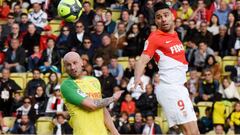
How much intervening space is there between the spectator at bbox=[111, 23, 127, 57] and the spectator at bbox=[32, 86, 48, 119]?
2428mm

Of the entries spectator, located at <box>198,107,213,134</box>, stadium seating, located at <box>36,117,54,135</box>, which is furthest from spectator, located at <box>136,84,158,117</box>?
stadium seating, located at <box>36,117,54,135</box>

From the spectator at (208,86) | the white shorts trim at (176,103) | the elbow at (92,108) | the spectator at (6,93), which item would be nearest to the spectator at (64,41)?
the spectator at (6,93)

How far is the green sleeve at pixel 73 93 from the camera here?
9.93 m

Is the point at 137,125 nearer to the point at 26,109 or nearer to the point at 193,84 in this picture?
the point at 193,84

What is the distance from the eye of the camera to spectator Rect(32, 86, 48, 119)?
20323 millimetres

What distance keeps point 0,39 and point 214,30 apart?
18.5ft

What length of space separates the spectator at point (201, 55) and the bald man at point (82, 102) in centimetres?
1134

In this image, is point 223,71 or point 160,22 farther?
point 223,71

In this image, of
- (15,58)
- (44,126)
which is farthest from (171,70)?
(15,58)

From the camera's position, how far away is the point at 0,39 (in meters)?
23.3

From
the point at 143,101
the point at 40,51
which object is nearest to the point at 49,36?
the point at 40,51

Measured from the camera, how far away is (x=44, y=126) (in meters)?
19.7

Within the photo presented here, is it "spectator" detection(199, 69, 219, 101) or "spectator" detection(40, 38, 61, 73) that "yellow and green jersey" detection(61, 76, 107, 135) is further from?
"spectator" detection(40, 38, 61, 73)

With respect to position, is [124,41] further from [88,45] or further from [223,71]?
[223,71]
